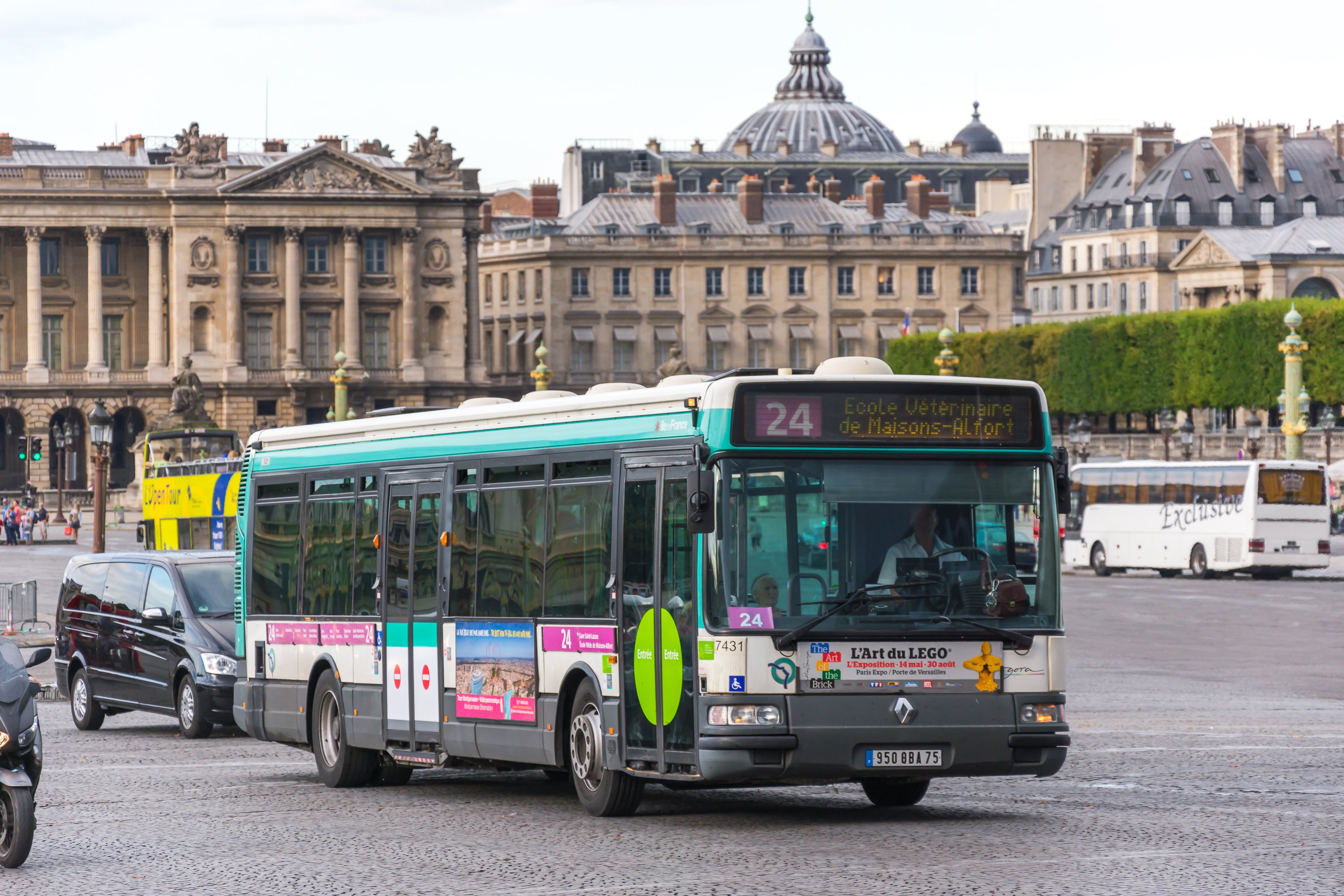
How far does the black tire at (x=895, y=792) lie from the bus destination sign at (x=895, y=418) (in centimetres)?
217

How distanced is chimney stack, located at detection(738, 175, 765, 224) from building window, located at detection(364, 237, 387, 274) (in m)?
19.3

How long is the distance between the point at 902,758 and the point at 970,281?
11163 centimetres

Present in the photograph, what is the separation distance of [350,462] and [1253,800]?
6337mm

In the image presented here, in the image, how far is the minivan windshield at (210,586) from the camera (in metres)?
20.3

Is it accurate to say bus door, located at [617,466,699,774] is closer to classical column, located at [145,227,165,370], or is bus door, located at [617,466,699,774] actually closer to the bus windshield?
the bus windshield

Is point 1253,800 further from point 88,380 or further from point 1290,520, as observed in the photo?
point 88,380

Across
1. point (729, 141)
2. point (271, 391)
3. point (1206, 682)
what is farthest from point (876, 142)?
point (1206, 682)

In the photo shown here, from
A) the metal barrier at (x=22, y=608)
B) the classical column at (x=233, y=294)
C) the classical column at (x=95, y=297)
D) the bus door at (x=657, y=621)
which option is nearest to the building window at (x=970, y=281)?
the classical column at (x=233, y=294)

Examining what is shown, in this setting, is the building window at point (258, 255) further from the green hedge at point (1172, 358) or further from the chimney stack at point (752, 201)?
the green hedge at point (1172, 358)

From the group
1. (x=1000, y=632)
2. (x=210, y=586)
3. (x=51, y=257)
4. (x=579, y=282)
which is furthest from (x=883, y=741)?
(x=579, y=282)

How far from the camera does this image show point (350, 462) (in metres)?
16.0

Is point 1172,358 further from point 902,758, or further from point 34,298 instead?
point 902,758

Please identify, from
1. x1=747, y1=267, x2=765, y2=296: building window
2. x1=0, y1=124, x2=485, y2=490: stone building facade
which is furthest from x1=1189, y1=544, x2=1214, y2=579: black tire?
x1=747, y1=267, x2=765, y2=296: building window

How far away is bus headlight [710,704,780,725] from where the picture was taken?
12086 mm
